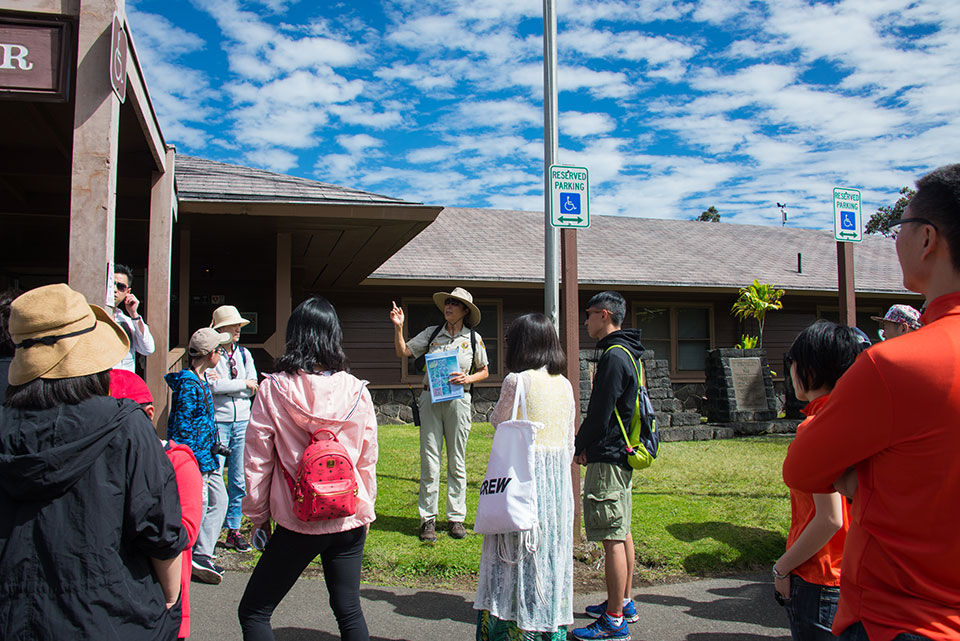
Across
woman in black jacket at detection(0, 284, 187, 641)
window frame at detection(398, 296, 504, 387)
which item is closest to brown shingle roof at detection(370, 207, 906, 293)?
window frame at detection(398, 296, 504, 387)

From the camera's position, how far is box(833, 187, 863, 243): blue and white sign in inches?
246

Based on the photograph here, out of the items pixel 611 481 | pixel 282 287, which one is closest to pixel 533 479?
pixel 611 481

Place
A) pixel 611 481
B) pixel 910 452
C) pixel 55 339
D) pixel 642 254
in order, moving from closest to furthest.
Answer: pixel 910 452, pixel 55 339, pixel 611 481, pixel 642 254

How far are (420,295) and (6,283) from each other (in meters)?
7.24

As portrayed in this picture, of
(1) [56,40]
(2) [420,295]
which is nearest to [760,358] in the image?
(2) [420,295]

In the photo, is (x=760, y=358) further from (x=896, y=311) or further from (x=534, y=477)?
(x=534, y=477)

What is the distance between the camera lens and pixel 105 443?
1.86m

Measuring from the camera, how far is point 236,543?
17.5 feet

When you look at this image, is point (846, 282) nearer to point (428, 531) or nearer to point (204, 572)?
point (428, 531)

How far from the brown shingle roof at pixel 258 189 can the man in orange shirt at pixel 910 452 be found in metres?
5.91

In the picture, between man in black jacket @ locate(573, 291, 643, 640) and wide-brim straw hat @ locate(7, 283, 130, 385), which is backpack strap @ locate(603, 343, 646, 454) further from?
wide-brim straw hat @ locate(7, 283, 130, 385)

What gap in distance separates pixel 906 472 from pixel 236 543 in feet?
16.2

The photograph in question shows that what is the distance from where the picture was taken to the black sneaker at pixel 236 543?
532 cm

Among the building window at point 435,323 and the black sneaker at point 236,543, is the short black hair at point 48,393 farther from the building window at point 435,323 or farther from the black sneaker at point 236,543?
the building window at point 435,323
